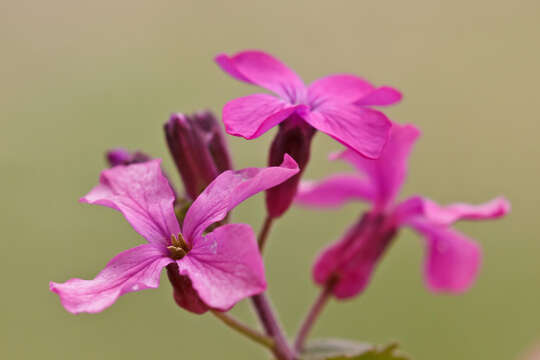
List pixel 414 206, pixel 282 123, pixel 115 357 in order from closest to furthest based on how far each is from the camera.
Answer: pixel 282 123, pixel 414 206, pixel 115 357

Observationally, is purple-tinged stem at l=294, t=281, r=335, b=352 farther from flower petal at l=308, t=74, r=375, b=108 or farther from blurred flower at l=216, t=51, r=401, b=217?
flower petal at l=308, t=74, r=375, b=108

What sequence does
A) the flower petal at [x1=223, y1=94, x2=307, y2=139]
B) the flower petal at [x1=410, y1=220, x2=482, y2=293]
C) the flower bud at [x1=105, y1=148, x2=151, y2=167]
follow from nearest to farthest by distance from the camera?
the flower petal at [x1=223, y1=94, x2=307, y2=139] → the flower bud at [x1=105, y1=148, x2=151, y2=167] → the flower petal at [x1=410, y1=220, x2=482, y2=293]

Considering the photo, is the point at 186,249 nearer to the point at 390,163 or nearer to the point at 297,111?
the point at 297,111

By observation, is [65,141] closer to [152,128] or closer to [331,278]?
[152,128]

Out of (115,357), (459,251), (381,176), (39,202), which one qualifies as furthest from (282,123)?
(39,202)

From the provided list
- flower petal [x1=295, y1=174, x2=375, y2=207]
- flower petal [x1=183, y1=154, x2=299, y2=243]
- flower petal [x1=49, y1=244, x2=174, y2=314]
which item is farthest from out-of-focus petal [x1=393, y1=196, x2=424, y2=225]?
flower petal [x1=49, y1=244, x2=174, y2=314]

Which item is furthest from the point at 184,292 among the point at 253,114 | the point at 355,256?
the point at 355,256
